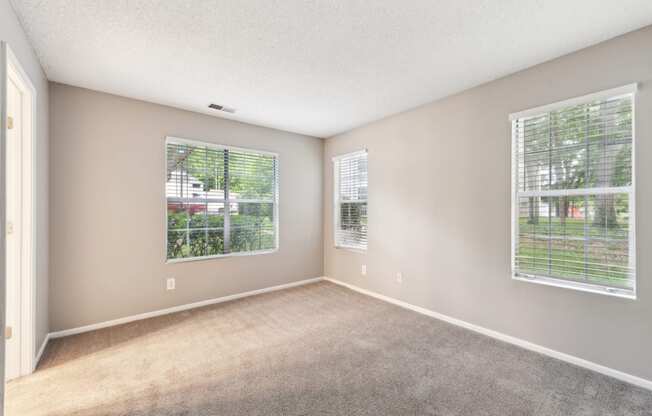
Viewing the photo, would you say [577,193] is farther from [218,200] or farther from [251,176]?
[218,200]

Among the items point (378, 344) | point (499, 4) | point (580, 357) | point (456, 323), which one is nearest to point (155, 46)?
point (499, 4)

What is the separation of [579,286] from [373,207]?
2.32m

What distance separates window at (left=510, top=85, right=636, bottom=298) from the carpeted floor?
76 cm

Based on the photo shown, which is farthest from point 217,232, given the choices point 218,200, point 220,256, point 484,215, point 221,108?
point 484,215

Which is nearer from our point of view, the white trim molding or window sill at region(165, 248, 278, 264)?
the white trim molding

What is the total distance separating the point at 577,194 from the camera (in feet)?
7.50

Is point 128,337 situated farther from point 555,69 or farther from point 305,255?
point 555,69

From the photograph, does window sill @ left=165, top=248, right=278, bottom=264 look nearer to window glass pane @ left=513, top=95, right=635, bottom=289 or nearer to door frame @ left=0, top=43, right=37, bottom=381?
door frame @ left=0, top=43, right=37, bottom=381

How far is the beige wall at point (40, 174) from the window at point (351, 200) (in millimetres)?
3429

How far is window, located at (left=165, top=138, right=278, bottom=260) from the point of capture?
11.5 ft

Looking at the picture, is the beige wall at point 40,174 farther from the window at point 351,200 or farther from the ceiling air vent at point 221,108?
the window at point 351,200

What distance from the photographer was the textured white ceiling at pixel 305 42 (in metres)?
1.80

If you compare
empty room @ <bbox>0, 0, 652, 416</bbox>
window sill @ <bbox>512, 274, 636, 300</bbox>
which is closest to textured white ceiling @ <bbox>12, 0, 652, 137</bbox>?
empty room @ <bbox>0, 0, 652, 416</bbox>

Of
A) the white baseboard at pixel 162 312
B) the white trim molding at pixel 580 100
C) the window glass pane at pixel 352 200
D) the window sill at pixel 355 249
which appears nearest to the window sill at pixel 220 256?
the white baseboard at pixel 162 312
